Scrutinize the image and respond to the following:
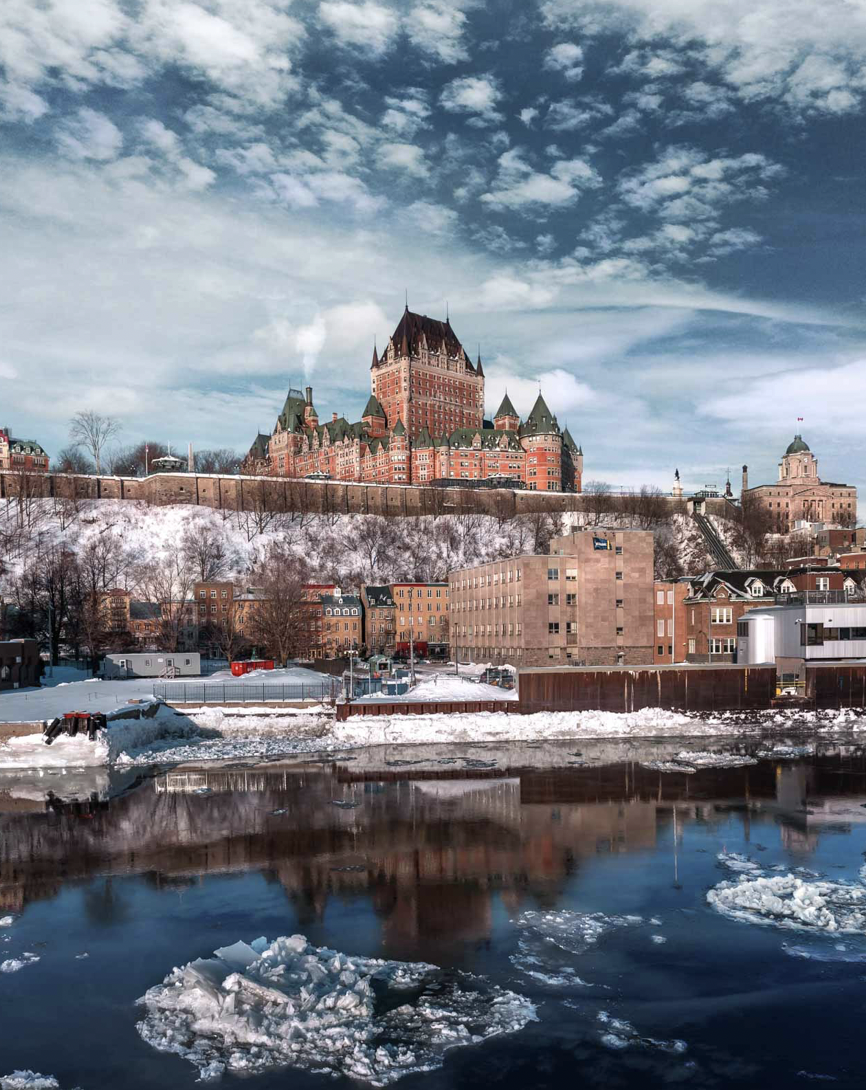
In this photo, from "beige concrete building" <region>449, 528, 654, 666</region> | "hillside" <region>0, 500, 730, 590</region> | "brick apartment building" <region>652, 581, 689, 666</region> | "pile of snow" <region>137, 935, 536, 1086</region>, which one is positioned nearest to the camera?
"pile of snow" <region>137, 935, 536, 1086</region>

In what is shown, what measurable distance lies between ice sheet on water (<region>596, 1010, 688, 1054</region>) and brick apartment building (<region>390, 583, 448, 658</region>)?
91.5 m

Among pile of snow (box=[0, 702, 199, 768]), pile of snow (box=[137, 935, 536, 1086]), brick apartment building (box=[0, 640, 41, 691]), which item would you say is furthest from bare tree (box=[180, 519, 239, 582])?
pile of snow (box=[137, 935, 536, 1086])

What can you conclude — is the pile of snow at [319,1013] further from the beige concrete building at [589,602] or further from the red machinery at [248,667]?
the red machinery at [248,667]

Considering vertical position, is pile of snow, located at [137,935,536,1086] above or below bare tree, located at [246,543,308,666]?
below

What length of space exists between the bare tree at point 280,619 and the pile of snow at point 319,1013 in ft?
210

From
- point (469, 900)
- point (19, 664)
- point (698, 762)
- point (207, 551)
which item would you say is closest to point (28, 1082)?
point (469, 900)

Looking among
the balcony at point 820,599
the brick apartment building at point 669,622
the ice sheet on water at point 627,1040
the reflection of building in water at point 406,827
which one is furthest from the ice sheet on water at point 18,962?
the brick apartment building at point 669,622

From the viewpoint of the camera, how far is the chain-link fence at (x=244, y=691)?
52.2 m

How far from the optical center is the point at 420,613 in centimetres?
10938

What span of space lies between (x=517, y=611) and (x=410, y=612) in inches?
1617

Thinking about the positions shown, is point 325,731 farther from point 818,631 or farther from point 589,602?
point 818,631

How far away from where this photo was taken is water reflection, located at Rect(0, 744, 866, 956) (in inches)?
908

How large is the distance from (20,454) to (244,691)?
5548 inches

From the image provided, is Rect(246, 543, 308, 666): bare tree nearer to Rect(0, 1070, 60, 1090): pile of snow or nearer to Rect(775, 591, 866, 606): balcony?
Rect(775, 591, 866, 606): balcony
